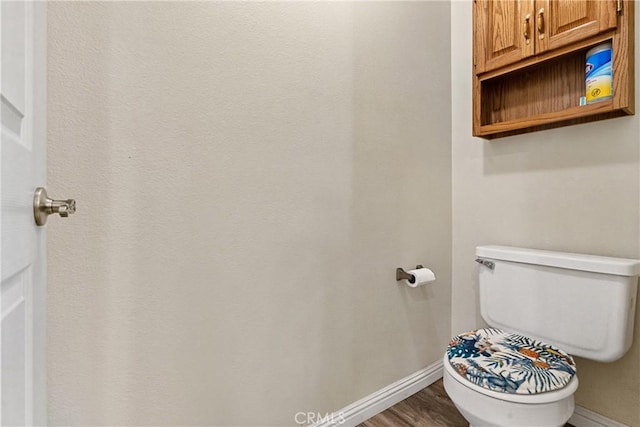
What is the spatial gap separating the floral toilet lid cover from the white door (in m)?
1.11

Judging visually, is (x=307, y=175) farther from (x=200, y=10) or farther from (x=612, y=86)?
(x=612, y=86)

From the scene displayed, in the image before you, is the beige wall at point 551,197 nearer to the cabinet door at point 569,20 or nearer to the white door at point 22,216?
the cabinet door at point 569,20

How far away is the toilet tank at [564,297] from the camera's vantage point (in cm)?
112

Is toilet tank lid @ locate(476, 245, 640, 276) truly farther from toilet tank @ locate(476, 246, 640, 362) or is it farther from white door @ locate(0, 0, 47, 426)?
white door @ locate(0, 0, 47, 426)

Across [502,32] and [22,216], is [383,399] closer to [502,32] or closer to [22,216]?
[22,216]

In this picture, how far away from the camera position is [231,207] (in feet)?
3.34

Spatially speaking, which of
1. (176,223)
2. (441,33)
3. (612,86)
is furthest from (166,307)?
(441,33)

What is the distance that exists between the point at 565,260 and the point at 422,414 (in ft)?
3.00

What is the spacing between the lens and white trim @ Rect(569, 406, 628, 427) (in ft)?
4.11

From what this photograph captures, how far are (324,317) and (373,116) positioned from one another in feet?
2.93

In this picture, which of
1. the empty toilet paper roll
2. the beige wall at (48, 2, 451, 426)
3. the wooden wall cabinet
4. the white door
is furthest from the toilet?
the white door

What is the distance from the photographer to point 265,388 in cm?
110

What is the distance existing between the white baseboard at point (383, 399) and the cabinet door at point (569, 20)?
1.61 metres

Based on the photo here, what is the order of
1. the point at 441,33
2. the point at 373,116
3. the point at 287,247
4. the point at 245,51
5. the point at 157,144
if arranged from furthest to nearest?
the point at 441,33 < the point at 373,116 < the point at 287,247 < the point at 245,51 < the point at 157,144
